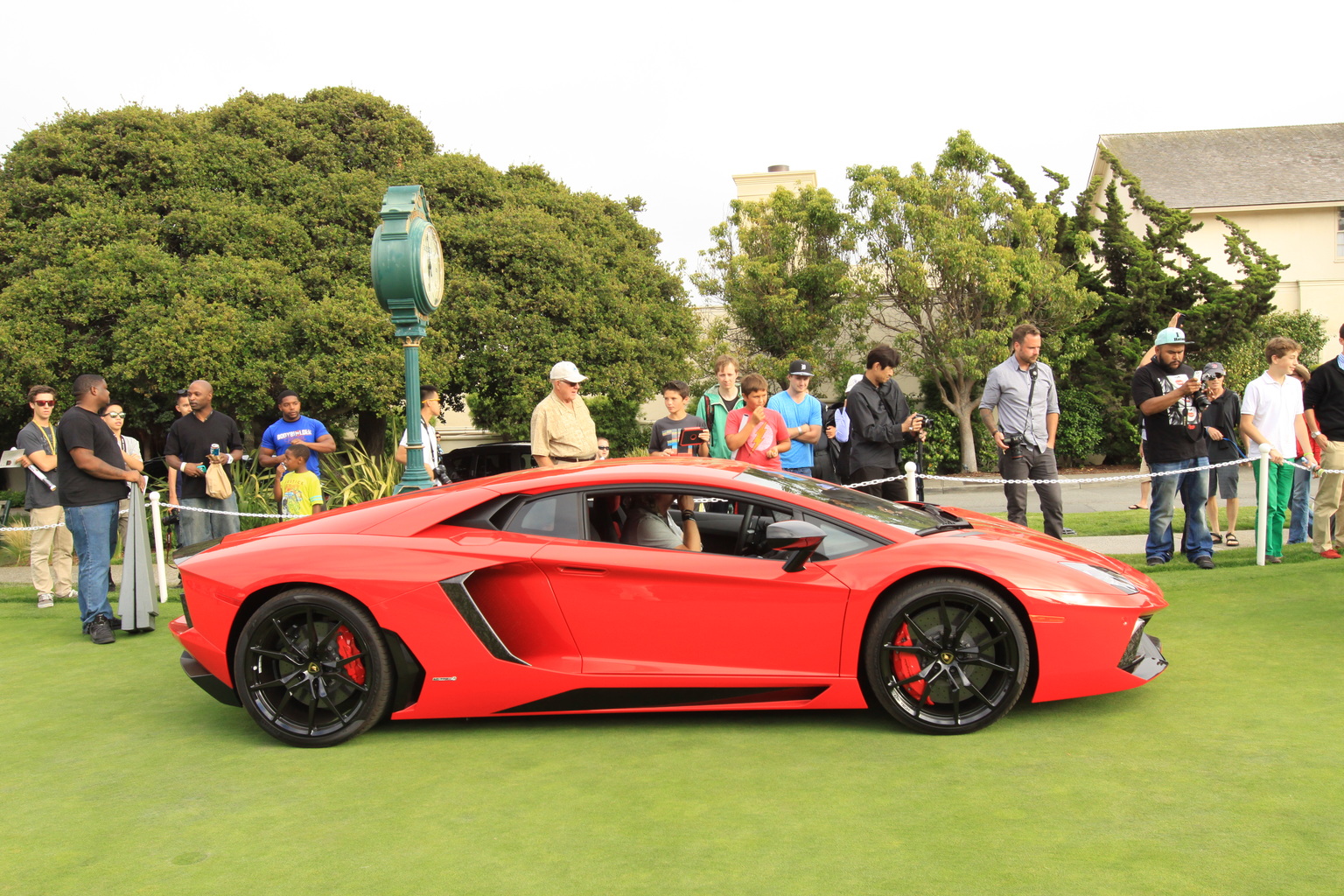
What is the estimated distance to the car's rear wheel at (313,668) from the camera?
439cm

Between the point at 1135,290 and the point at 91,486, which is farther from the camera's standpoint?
the point at 1135,290

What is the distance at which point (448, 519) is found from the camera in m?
4.57

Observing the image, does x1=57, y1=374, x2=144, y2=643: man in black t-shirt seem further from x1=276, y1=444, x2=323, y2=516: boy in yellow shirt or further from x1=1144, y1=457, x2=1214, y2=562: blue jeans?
x1=1144, y1=457, x2=1214, y2=562: blue jeans

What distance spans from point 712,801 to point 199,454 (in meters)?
6.18

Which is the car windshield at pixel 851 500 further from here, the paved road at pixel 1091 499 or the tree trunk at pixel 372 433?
the tree trunk at pixel 372 433

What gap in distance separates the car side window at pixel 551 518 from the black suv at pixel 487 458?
8697 millimetres

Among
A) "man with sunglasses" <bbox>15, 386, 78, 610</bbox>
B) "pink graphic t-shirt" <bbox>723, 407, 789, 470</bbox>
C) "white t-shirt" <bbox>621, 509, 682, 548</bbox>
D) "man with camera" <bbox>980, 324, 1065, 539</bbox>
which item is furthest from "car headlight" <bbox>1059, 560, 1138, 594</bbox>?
"man with sunglasses" <bbox>15, 386, 78, 610</bbox>

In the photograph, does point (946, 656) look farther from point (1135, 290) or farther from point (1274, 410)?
point (1135, 290)

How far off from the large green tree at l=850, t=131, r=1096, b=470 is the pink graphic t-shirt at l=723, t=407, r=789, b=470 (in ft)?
45.7

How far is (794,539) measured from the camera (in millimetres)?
4203

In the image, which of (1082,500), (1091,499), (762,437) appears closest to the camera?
(762,437)

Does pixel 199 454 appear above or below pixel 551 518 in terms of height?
above

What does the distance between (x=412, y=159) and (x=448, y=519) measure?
15829 millimetres

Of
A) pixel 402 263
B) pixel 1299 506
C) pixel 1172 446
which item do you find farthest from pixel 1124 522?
pixel 402 263
